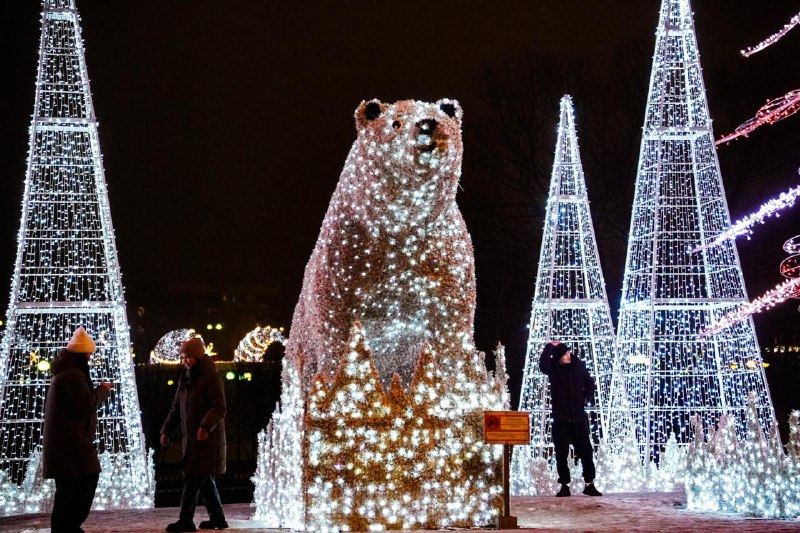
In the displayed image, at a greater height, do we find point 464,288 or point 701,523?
point 464,288

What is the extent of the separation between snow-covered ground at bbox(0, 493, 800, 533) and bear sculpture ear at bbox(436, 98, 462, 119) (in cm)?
343

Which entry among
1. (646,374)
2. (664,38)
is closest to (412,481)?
(646,374)

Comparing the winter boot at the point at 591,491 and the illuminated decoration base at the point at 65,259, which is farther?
the illuminated decoration base at the point at 65,259

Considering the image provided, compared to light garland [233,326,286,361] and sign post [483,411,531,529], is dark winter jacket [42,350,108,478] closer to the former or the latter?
sign post [483,411,531,529]

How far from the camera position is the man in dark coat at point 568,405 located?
9.41 meters

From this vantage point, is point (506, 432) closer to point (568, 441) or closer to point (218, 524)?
point (218, 524)

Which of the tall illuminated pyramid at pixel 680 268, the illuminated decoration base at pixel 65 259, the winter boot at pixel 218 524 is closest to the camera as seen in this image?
the winter boot at pixel 218 524

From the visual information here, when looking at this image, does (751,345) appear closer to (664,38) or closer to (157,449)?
(664,38)

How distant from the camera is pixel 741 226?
30.3 ft

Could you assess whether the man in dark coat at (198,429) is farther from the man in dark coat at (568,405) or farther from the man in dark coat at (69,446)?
the man in dark coat at (568,405)

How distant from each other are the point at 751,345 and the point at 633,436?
1901 mm

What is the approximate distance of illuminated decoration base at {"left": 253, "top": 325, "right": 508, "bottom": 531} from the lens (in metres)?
6.56

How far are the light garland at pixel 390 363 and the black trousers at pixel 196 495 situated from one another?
0.52 metres

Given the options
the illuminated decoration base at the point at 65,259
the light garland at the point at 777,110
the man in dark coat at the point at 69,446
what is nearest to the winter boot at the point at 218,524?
the man in dark coat at the point at 69,446
